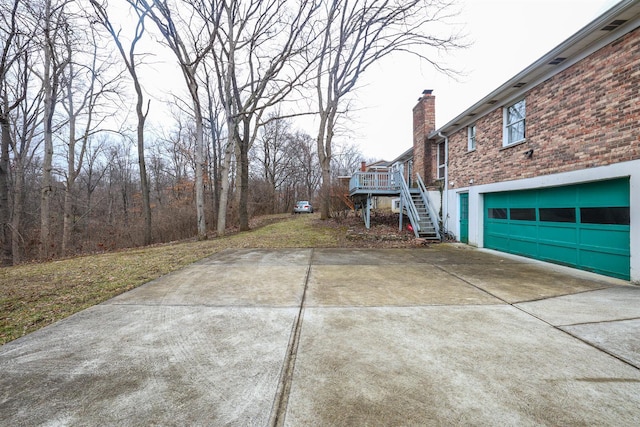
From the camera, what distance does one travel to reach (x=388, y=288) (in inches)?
179

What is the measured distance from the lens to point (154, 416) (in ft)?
5.73

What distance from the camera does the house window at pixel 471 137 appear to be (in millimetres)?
10023

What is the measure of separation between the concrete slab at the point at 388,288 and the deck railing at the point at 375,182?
6589 mm

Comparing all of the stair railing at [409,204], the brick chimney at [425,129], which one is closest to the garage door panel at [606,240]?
the stair railing at [409,204]

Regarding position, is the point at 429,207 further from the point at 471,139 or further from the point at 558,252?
the point at 558,252

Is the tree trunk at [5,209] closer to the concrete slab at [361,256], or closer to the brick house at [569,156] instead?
the concrete slab at [361,256]

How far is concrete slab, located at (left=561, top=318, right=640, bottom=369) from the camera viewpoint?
2471mm

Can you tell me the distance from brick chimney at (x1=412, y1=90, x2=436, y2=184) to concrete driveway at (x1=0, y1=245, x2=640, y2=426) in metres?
9.00

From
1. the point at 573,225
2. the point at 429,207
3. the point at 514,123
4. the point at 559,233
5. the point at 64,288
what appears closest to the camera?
the point at 64,288

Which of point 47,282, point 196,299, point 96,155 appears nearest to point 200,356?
point 196,299

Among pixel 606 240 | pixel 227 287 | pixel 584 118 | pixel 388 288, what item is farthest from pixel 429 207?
pixel 227 287

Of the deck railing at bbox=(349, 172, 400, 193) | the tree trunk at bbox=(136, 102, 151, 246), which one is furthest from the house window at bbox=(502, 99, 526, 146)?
the tree trunk at bbox=(136, 102, 151, 246)

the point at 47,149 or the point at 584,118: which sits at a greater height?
the point at 47,149

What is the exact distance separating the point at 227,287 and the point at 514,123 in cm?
903
